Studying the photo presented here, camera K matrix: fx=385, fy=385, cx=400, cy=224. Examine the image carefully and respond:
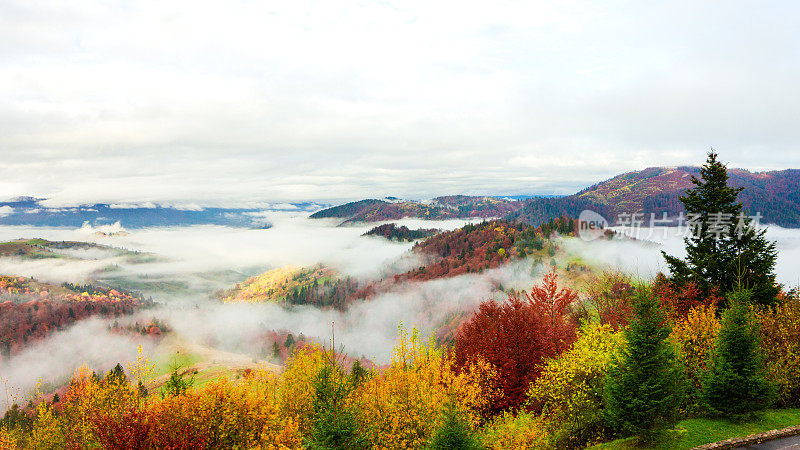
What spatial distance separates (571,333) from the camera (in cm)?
4916

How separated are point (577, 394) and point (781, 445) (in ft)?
47.4

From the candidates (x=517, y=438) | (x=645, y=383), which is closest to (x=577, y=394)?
(x=645, y=383)

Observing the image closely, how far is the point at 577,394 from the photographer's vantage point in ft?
102

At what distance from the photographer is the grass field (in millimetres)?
29703

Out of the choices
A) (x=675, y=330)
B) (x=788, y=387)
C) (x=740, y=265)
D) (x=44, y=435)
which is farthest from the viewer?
(x=44, y=435)

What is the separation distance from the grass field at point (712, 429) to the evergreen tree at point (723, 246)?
52.0 feet

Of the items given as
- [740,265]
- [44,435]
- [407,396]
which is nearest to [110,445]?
[407,396]

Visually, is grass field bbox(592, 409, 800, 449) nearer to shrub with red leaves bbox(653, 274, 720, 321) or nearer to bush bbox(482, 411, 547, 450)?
bush bbox(482, 411, 547, 450)

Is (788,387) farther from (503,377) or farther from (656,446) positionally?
(503,377)

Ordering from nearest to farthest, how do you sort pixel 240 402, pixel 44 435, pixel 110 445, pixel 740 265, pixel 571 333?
pixel 110 445, pixel 240 402, pixel 740 265, pixel 571 333, pixel 44 435

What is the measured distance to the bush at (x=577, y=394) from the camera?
3123 centimetres

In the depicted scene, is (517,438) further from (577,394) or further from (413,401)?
(413,401)

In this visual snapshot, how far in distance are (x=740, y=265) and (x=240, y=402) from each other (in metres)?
55.0

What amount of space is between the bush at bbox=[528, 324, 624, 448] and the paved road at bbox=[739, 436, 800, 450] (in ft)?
33.8
